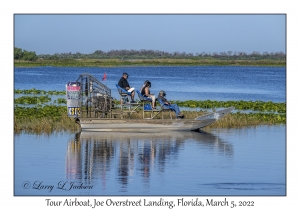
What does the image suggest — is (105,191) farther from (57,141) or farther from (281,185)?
(57,141)

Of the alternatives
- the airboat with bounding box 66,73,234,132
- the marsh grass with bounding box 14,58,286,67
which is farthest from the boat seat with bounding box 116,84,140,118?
the marsh grass with bounding box 14,58,286,67

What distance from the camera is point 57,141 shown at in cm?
2189

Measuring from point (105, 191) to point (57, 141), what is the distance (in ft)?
21.0

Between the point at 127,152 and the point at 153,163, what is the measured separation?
1577 mm

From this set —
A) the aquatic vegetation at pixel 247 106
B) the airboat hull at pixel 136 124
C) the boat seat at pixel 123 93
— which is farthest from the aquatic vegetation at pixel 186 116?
the airboat hull at pixel 136 124

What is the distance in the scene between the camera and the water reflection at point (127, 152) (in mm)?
17562

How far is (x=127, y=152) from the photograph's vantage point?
20.2m

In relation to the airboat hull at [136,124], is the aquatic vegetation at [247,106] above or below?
above

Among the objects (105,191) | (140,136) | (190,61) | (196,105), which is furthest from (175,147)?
(190,61)

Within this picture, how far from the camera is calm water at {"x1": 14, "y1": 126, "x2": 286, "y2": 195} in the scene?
53.3 feet

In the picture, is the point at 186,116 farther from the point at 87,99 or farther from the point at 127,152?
the point at 127,152

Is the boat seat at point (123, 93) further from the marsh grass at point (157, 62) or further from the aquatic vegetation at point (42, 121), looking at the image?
the marsh grass at point (157, 62)
